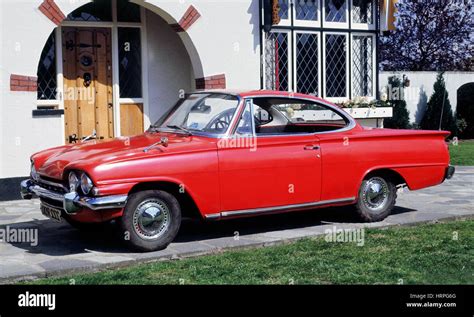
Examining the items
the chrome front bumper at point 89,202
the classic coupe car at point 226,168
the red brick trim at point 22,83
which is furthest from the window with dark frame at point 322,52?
the chrome front bumper at point 89,202

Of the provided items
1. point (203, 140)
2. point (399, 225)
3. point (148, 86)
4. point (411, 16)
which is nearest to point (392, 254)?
→ point (399, 225)

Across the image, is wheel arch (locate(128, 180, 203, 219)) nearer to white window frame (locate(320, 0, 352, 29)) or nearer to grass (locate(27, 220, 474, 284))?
grass (locate(27, 220, 474, 284))

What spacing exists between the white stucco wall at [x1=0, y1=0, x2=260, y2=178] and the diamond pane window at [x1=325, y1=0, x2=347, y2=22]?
2080 mm

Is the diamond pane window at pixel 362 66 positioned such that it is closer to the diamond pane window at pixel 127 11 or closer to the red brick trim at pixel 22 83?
the diamond pane window at pixel 127 11

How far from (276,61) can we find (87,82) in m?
3.66

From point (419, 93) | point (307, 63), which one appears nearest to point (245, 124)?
point (307, 63)

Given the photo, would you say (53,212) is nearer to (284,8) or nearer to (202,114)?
(202,114)

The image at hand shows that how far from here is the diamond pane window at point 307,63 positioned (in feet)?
44.5

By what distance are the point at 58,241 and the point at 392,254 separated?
3.48m

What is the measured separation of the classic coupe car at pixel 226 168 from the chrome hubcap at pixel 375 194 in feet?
0.04

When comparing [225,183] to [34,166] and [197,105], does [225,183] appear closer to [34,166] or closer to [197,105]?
[197,105]

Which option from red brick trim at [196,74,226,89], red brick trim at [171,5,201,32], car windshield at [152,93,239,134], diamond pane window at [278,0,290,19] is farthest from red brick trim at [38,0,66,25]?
diamond pane window at [278,0,290,19]

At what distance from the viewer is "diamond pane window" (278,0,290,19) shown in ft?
43.2

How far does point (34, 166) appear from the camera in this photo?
289 inches
